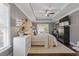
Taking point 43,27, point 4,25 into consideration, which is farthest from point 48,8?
point 43,27

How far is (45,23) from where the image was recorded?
15.5m

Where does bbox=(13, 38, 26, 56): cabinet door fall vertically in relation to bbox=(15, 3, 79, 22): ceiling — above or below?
below

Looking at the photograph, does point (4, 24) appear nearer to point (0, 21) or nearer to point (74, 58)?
point (0, 21)

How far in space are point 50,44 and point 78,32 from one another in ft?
5.92

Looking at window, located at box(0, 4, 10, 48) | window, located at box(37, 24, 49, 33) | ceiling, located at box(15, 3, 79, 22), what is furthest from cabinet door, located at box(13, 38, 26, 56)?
window, located at box(37, 24, 49, 33)

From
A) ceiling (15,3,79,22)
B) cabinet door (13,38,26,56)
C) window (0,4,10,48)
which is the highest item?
ceiling (15,3,79,22)

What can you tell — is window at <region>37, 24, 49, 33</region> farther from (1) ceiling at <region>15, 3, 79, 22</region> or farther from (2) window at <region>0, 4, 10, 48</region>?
(2) window at <region>0, 4, 10, 48</region>

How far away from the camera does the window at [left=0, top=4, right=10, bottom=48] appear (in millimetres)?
3997

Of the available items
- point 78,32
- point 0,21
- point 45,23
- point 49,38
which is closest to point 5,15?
point 0,21

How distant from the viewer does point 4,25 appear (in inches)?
167

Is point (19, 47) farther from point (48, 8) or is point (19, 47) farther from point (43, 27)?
point (43, 27)

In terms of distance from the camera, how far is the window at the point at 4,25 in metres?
4.00

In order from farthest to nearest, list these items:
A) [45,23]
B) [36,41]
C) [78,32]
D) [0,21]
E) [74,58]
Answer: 1. [45,23]
2. [36,41]
3. [78,32]
4. [0,21]
5. [74,58]

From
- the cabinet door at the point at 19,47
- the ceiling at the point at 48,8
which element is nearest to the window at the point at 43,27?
the ceiling at the point at 48,8
